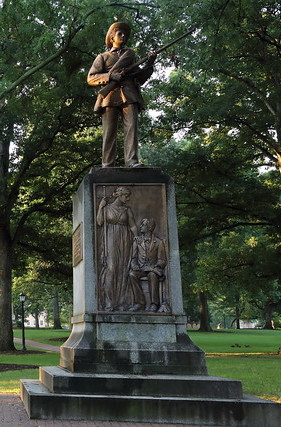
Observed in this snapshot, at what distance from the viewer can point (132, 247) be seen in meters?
8.87

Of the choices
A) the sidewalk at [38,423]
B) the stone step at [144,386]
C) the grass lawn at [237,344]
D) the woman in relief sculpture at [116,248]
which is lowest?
the grass lawn at [237,344]

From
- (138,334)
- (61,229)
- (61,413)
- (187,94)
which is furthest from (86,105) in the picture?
(61,413)

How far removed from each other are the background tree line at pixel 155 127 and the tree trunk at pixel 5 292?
5cm

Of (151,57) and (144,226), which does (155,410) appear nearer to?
(144,226)

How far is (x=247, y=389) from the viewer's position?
1053 centimetres

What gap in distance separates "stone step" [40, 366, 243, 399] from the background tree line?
8.39 metres

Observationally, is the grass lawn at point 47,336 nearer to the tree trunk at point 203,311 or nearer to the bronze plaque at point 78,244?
the tree trunk at point 203,311

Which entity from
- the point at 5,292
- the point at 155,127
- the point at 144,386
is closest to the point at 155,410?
the point at 144,386

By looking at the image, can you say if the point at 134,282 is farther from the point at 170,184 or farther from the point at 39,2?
the point at 39,2

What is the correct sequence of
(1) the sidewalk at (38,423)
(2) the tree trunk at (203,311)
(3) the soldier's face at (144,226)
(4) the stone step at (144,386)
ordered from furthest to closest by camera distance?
(2) the tree trunk at (203,311), (3) the soldier's face at (144,226), (4) the stone step at (144,386), (1) the sidewalk at (38,423)

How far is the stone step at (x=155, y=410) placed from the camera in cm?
705

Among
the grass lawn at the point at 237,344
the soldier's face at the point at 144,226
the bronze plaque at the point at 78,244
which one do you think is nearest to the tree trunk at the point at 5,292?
the grass lawn at the point at 237,344

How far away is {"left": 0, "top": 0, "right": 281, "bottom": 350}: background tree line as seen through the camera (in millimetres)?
17609

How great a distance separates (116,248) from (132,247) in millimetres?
262
